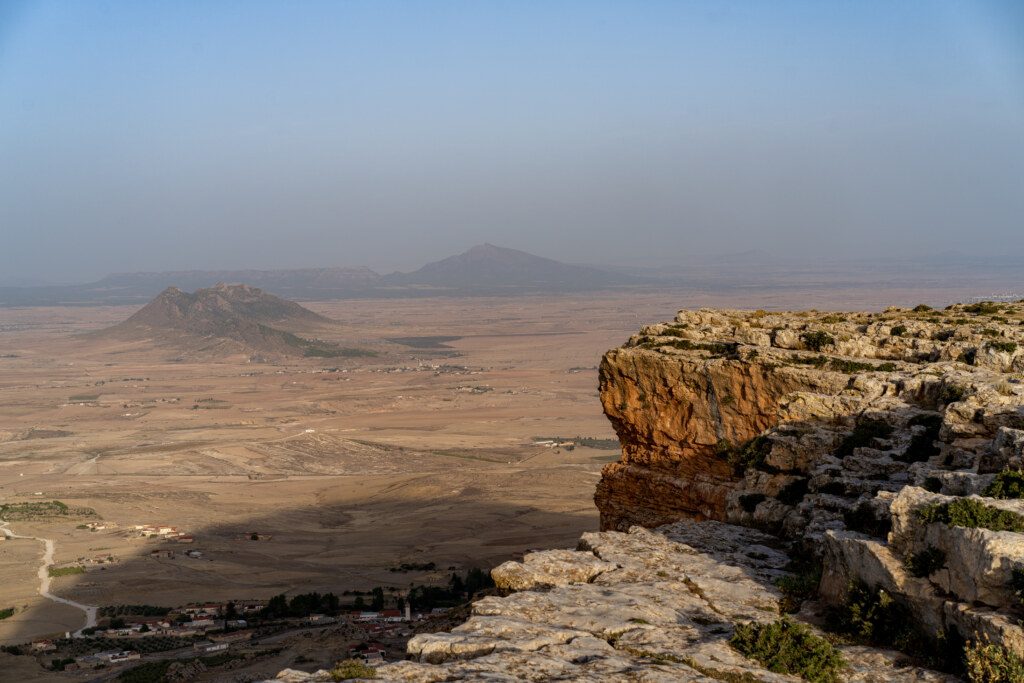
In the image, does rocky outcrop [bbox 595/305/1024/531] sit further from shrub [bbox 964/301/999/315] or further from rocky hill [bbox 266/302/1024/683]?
shrub [bbox 964/301/999/315]

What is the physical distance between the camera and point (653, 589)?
12.4 meters

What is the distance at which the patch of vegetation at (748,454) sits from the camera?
18406 millimetres

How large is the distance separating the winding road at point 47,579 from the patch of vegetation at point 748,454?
2468 centimetres

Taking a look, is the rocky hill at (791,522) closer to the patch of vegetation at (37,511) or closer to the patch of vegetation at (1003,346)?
the patch of vegetation at (1003,346)

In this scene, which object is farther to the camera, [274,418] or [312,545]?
[274,418]

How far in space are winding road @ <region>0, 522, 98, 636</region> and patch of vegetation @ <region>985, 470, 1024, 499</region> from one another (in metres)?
31.2

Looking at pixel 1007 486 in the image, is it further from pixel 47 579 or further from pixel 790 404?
pixel 47 579

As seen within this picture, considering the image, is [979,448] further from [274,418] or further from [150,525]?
[274,418]

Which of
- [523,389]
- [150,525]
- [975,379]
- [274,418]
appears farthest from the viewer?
[523,389]

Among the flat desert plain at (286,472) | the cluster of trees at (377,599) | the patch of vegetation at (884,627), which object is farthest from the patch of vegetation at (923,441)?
the flat desert plain at (286,472)

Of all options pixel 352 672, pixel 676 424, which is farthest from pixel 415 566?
pixel 352 672

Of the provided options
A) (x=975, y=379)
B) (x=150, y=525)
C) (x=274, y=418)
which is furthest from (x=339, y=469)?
(x=975, y=379)

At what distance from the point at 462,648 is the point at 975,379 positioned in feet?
38.6

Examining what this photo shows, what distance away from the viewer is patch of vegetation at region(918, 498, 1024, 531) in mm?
10000
